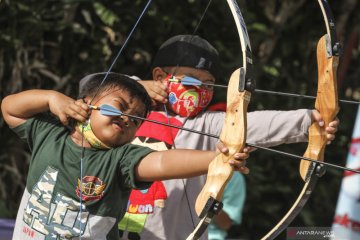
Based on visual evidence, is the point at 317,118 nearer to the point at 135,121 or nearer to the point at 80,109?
the point at 135,121

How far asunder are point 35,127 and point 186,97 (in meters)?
0.46

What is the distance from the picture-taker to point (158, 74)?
2627 mm

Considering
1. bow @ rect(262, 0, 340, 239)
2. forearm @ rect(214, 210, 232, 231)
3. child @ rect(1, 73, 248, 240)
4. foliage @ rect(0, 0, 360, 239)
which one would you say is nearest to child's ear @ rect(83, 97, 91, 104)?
child @ rect(1, 73, 248, 240)

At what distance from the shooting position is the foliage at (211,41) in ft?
13.1

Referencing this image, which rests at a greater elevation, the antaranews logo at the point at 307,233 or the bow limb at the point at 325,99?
the bow limb at the point at 325,99

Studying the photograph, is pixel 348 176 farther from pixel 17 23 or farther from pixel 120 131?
pixel 17 23

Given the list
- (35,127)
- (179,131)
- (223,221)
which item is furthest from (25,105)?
(223,221)

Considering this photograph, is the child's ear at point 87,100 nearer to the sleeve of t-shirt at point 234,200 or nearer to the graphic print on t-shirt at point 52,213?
the graphic print on t-shirt at point 52,213

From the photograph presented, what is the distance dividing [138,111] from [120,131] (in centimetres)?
10

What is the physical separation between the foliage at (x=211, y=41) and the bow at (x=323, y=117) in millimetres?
997

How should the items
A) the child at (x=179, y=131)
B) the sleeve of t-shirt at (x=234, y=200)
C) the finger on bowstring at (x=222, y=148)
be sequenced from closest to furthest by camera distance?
1. the finger on bowstring at (x=222, y=148)
2. the child at (x=179, y=131)
3. the sleeve of t-shirt at (x=234, y=200)

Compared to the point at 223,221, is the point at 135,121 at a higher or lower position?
higher

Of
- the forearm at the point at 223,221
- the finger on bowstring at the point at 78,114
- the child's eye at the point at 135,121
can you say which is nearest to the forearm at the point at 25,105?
the finger on bowstring at the point at 78,114

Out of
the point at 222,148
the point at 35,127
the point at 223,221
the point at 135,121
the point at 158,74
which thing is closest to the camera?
the point at 222,148
